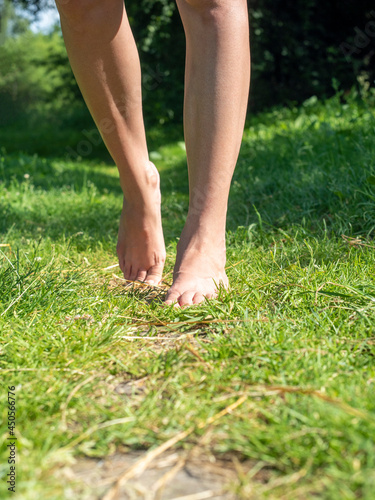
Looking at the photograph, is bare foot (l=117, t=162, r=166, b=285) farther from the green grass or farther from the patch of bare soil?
the patch of bare soil

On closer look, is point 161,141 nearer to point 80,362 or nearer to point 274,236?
point 274,236

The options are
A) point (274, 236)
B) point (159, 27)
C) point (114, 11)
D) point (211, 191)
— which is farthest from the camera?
point (159, 27)

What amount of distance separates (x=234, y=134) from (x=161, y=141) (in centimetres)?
646

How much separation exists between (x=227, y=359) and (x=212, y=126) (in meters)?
0.76

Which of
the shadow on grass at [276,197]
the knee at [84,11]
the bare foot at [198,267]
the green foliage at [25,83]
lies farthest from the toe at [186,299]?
the green foliage at [25,83]

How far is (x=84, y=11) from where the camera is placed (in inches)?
66.2

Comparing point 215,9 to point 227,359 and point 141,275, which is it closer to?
point 141,275

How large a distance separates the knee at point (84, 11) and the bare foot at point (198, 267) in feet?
2.44

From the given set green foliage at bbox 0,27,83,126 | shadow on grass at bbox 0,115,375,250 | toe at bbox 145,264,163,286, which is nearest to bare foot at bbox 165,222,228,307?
toe at bbox 145,264,163,286

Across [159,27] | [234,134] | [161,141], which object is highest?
[159,27]

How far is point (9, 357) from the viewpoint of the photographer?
1166 mm

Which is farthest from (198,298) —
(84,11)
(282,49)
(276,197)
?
(282,49)

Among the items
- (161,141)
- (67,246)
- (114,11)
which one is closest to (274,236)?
(67,246)

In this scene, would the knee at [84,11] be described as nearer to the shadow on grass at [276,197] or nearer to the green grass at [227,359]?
the green grass at [227,359]
